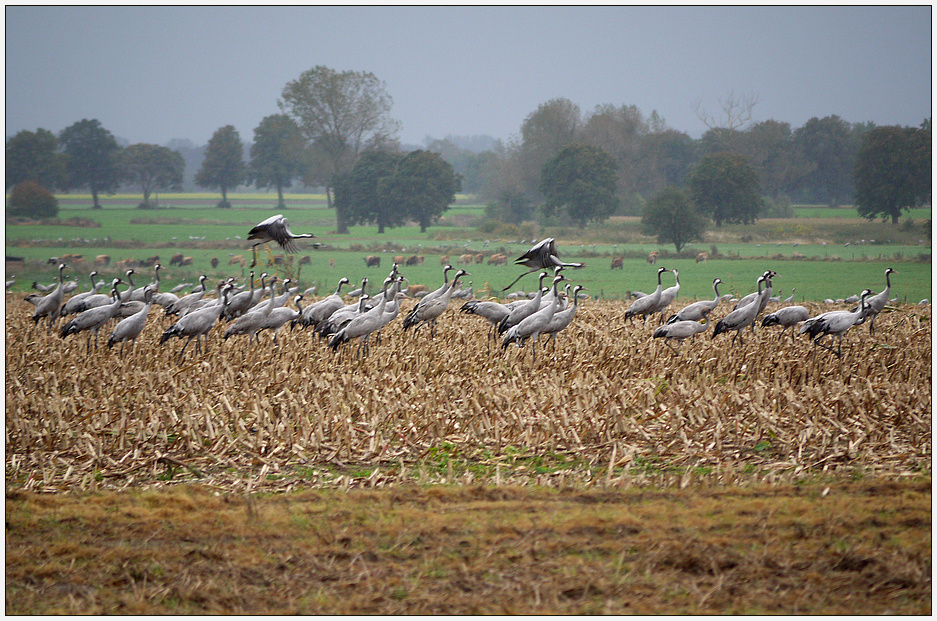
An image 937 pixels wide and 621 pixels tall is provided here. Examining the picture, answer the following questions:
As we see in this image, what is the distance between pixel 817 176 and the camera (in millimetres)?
44594

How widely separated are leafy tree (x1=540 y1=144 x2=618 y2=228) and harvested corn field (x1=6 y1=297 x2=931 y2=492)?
3035 centimetres

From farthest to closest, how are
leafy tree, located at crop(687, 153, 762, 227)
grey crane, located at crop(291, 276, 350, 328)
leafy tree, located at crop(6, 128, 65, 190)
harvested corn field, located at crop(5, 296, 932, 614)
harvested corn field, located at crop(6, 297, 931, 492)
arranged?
leafy tree, located at crop(6, 128, 65, 190) → leafy tree, located at crop(687, 153, 762, 227) → grey crane, located at crop(291, 276, 350, 328) → harvested corn field, located at crop(6, 297, 931, 492) → harvested corn field, located at crop(5, 296, 932, 614)

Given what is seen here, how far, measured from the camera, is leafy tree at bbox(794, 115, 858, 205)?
43531mm

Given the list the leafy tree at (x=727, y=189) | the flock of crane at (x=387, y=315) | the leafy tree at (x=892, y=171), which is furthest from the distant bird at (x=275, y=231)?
the leafy tree at (x=892, y=171)

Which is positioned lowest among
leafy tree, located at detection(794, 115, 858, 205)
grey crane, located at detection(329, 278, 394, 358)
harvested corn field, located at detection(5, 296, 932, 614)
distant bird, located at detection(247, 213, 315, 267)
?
harvested corn field, located at detection(5, 296, 932, 614)

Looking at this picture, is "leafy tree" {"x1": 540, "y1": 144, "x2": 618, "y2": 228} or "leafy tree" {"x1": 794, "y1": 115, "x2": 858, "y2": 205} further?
"leafy tree" {"x1": 794, "y1": 115, "x2": 858, "y2": 205}

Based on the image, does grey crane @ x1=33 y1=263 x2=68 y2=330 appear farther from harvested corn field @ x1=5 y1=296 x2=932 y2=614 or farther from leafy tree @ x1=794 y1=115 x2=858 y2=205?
leafy tree @ x1=794 y1=115 x2=858 y2=205

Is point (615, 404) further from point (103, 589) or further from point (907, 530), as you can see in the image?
point (103, 589)

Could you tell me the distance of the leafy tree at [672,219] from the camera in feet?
108

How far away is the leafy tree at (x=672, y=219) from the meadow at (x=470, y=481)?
2347cm

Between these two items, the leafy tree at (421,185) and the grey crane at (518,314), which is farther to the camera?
the leafy tree at (421,185)

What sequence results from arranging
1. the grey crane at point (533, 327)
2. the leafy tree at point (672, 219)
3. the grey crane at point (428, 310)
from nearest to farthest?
the grey crane at point (533, 327)
the grey crane at point (428, 310)
the leafy tree at point (672, 219)

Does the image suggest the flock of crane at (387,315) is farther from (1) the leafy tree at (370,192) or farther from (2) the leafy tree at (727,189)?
(1) the leafy tree at (370,192)

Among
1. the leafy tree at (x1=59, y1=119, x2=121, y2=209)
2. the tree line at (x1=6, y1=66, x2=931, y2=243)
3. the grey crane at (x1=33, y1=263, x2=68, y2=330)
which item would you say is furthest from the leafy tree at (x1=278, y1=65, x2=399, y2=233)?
the grey crane at (x1=33, y1=263, x2=68, y2=330)
